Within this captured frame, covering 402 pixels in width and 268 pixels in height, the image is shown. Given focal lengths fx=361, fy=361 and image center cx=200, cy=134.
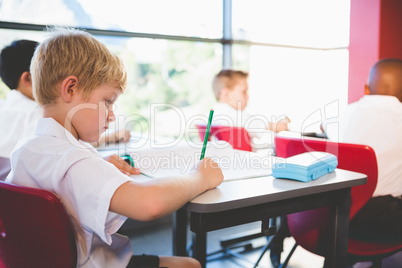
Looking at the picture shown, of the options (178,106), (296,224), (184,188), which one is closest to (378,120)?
(296,224)

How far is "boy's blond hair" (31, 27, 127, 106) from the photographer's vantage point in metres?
0.94

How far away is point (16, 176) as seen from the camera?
2.92 feet

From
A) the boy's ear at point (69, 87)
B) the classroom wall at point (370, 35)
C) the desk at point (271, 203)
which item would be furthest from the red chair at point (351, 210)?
the classroom wall at point (370, 35)

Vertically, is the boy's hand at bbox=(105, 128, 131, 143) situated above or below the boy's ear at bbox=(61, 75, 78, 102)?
below

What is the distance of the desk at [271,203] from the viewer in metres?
0.90

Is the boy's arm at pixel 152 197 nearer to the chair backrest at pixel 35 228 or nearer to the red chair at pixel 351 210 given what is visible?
the chair backrest at pixel 35 228

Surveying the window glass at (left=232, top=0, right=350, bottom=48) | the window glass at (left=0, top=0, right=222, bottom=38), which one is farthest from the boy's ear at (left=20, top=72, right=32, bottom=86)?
the window glass at (left=232, top=0, right=350, bottom=48)

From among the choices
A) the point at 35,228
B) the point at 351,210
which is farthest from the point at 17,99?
the point at 351,210

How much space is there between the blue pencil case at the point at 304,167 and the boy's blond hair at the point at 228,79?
7.00 feet

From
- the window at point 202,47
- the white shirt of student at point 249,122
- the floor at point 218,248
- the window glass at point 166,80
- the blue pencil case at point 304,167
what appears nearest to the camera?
the blue pencil case at point 304,167

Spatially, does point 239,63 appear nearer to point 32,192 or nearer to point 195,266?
point 195,266

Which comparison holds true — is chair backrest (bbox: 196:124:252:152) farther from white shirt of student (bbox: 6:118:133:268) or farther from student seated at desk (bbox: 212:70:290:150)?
white shirt of student (bbox: 6:118:133:268)

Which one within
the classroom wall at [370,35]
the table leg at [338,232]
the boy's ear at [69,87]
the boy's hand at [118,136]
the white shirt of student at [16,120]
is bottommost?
the table leg at [338,232]

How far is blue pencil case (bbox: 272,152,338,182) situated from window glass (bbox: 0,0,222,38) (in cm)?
233
